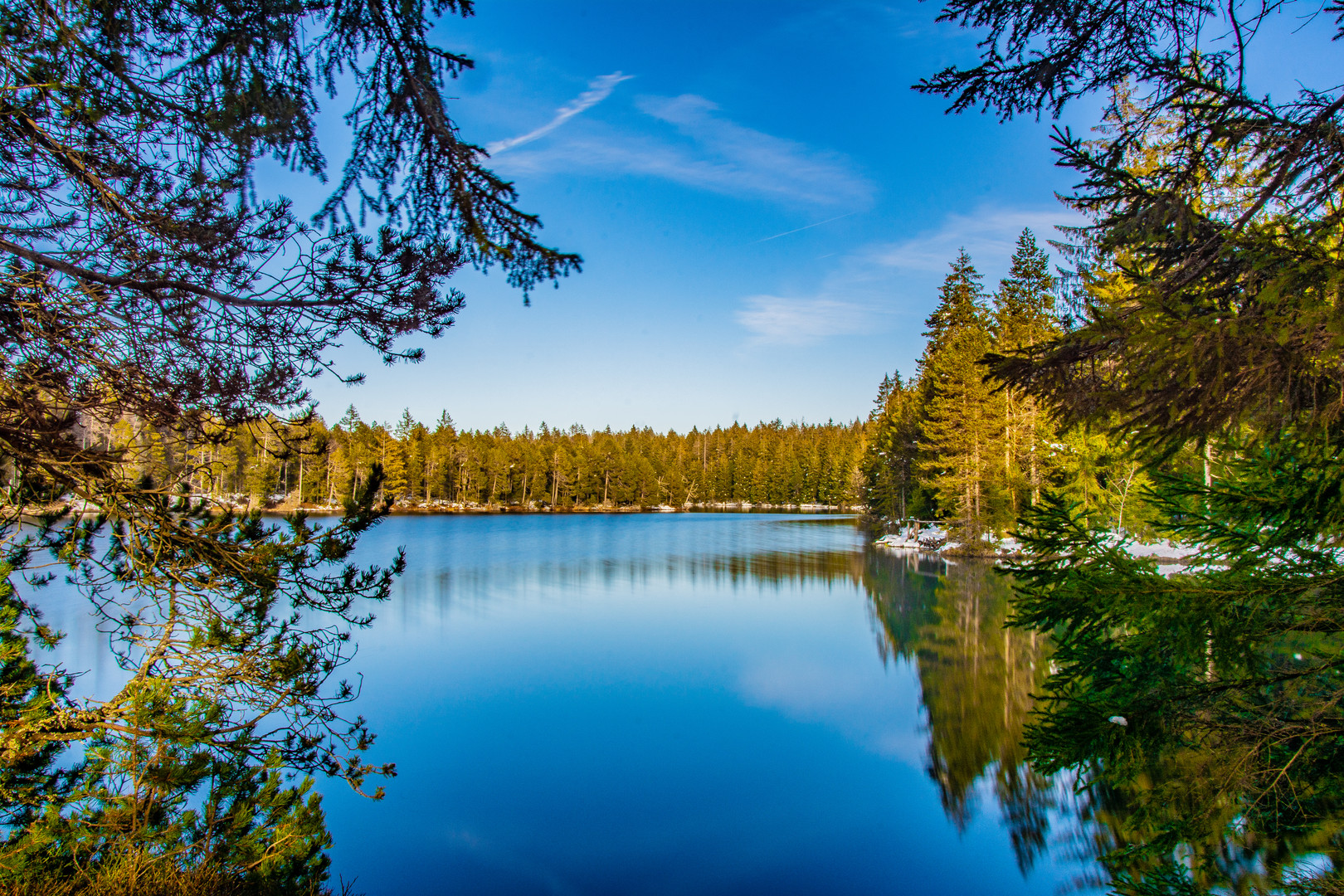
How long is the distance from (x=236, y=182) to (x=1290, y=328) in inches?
179

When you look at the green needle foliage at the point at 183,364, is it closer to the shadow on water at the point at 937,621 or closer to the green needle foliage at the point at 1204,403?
the green needle foliage at the point at 1204,403

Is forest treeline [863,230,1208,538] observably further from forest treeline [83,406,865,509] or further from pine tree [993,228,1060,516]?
forest treeline [83,406,865,509]

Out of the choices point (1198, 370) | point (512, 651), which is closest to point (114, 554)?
point (1198, 370)

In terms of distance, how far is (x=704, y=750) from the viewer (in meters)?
10.1

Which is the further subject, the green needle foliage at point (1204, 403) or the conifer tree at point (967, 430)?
the conifer tree at point (967, 430)

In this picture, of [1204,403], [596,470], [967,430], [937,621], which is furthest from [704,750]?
[596,470]

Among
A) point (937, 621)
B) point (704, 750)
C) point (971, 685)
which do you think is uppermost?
point (937, 621)

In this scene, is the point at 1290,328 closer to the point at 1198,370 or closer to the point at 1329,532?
the point at 1198,370

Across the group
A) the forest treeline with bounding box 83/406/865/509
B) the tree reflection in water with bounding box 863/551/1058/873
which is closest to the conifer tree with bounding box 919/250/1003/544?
the tree reflection in water with bounding box 863/551/1058/873

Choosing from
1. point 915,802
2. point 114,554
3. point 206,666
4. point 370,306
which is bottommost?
point 915,802

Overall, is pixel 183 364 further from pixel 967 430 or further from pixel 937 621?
pixel 967 430

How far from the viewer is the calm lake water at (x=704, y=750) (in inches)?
285

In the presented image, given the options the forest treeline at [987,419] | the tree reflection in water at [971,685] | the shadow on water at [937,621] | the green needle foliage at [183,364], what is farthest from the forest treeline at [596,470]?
the green needle foliage at [183,364]

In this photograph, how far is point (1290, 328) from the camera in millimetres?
2494
